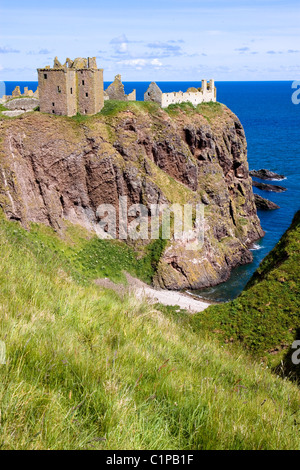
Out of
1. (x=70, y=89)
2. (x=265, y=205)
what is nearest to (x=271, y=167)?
(x=265, y=205)

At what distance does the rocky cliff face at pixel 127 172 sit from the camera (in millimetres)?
45875

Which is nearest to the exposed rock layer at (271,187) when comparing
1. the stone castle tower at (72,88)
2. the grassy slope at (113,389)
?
the stone castle tower at (72,88)

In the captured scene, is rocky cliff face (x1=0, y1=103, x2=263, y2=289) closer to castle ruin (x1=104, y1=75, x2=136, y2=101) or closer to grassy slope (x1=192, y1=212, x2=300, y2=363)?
castle ruin (x1=104, y1=75, x2=136, y2=101)

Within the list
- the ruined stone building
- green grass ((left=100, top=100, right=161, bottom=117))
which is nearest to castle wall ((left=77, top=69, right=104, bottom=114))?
green grass ((left=100, top=100, right=161, bottom=117))

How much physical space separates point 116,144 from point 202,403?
46648 mm

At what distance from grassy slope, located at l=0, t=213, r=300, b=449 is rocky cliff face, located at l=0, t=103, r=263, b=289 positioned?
37.5 meters

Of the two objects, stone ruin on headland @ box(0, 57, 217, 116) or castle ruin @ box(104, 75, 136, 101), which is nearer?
stone ruin on headland @ box(0, 57, 217, 116)

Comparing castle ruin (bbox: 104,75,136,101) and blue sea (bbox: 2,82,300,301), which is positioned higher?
castle ruin (bbox: 104,75,136,101)

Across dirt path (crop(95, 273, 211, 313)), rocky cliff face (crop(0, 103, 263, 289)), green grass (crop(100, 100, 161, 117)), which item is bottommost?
dirt path (crop(95, 273, 211, 313))

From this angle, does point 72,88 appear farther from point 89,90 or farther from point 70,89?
point 89,90

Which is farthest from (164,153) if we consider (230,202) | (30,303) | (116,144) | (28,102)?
(30,303)

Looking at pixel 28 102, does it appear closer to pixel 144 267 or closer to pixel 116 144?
pixel 116 144

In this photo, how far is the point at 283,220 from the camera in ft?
234

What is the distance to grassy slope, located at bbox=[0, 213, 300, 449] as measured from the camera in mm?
4793
